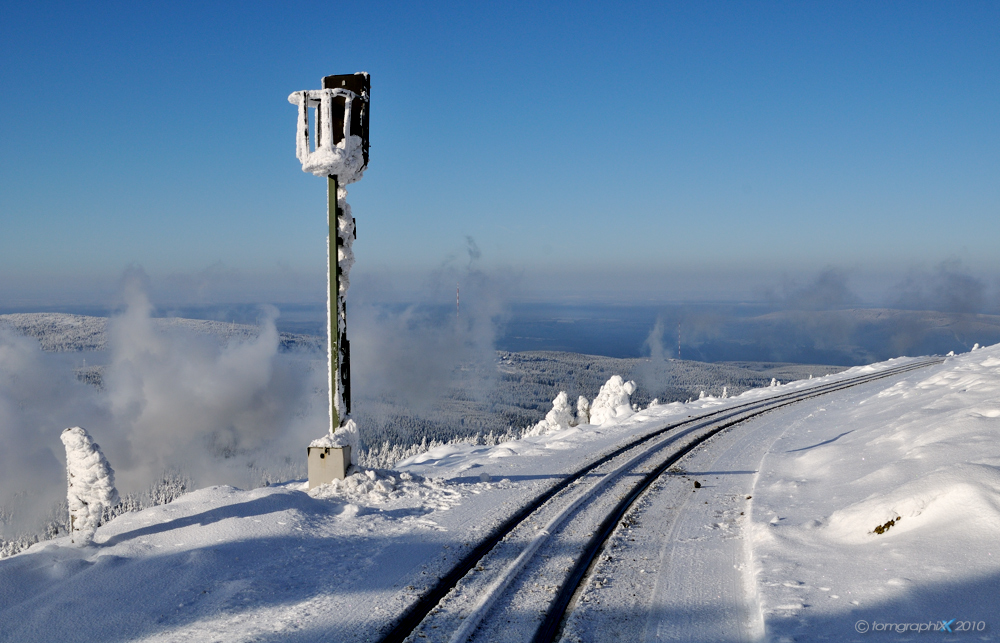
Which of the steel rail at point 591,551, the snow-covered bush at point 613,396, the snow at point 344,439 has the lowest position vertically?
the snow-covered bush at point 613,396

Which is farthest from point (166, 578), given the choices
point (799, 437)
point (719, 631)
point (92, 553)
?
point (799, 437)

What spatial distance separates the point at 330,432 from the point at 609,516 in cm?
565

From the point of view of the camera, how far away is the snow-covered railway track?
5848 mm

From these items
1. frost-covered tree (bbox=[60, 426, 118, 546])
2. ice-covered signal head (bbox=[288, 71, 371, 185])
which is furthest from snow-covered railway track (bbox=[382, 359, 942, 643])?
ice-covered signal head (bbox=[288, 71, 371, 185])

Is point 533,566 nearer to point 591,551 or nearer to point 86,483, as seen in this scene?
point 591,551

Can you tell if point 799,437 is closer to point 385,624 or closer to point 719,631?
point 719,631

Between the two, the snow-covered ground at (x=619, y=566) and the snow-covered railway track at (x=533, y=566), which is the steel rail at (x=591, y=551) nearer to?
the snow-covered railway track at (x=533, y=566)

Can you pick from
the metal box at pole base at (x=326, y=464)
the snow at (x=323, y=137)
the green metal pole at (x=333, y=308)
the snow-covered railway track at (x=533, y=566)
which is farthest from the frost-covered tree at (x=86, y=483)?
the snow at (x=323, y=137)

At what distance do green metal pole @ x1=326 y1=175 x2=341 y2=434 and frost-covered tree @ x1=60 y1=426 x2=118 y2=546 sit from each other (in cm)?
402

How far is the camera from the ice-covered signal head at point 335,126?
1087 centimetres

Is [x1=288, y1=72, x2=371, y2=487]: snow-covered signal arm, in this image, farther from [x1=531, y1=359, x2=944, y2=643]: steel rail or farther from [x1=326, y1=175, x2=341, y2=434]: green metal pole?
[x1=531, y1=359, x2=944, y2=643]: steel rail

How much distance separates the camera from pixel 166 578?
6.79 m

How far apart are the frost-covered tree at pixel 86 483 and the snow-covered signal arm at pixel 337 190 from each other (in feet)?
11.8

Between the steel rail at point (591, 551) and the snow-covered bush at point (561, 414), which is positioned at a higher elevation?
the steel rail at point (591, 551)
